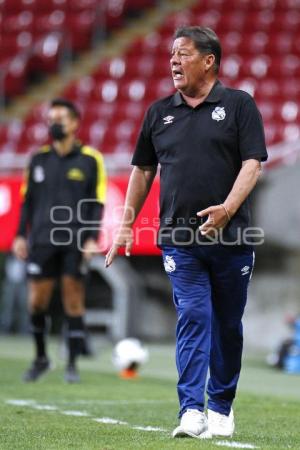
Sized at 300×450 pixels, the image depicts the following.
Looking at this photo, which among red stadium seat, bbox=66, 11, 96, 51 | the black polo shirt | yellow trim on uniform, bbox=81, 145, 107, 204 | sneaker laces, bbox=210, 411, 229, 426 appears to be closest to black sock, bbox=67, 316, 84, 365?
yellow trim on uniform, bbox=81, 145, 107, 204

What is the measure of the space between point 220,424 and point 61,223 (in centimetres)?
356

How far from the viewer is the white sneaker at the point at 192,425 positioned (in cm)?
495

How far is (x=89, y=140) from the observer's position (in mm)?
15266

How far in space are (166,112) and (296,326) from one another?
5.49 meters

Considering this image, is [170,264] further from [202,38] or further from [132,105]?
[132,105]

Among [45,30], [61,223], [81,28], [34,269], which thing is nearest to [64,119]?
[61,223]

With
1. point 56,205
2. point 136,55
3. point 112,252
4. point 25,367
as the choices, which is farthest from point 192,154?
point 136,55

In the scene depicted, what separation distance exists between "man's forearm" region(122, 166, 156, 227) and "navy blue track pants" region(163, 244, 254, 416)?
1.03ft

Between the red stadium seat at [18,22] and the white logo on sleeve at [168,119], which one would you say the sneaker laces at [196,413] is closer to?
the white logo on sleeve at [168,119]

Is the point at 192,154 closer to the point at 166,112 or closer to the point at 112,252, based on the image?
the point at 166,112

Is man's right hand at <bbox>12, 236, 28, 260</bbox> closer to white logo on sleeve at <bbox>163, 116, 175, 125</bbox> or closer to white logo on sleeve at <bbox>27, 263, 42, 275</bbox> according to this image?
white logo on sleeve at <bbox>27, 263, 42, 275</bbox>

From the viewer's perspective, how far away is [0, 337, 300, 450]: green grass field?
4922mm

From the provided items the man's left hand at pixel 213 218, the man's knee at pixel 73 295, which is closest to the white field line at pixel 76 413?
the man's left hand at pixel 213 218

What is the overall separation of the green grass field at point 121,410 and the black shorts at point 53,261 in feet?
2.76
